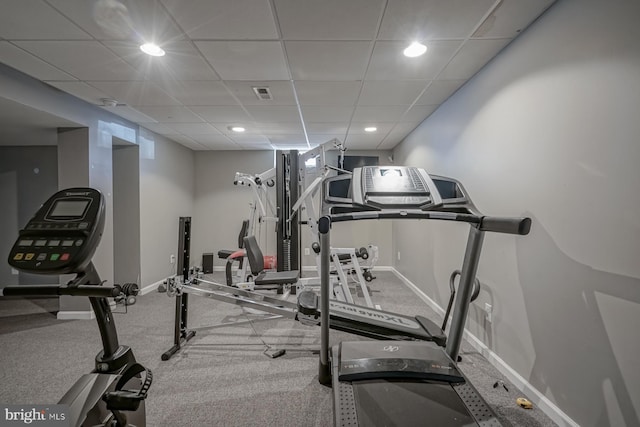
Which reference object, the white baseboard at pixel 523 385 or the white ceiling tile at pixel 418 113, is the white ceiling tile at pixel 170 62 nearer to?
the white ceiling tile at pixel 418 113

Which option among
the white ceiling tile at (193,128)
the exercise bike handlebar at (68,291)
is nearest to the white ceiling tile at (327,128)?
the white ceiling tile at (193,128)

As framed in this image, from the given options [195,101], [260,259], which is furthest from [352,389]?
[195,101]

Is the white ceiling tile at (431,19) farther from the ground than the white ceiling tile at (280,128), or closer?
closer

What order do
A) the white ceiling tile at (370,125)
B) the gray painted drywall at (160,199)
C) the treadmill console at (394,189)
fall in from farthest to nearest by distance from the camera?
1. the gray painted drywall at (160,199)
2. the white ceiling tile at (370,125)
3. the treadmill console at (394,189)

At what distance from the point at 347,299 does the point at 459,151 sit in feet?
6.21

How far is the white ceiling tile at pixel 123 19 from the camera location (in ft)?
5.34

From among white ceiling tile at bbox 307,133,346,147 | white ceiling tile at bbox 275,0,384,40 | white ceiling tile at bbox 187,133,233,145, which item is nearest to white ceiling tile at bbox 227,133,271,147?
white ceiling tile at bbox 187,133,233,145

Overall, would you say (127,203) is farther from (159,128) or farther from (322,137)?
(322,137)

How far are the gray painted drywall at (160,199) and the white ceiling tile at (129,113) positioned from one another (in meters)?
0.41

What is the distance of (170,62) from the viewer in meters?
2.28

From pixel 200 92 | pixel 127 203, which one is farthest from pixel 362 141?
pixel 127 203

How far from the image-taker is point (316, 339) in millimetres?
2797

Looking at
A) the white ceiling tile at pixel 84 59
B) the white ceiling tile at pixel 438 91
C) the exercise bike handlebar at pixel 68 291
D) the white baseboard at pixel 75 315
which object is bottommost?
the white baseboard at pixel 75 315

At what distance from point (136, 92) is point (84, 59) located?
0.65 metres
